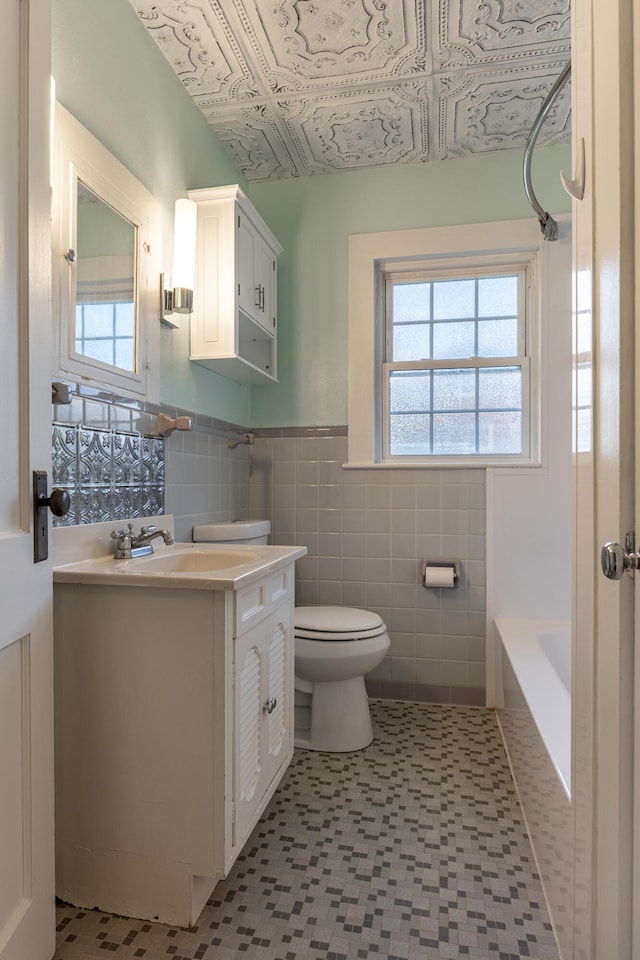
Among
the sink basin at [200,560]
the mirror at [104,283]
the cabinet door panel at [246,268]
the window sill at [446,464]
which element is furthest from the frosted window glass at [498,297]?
the sink basin at [200,560]

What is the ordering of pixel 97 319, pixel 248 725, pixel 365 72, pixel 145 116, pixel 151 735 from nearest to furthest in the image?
1. pixel 151 735
2. pixel 248 725
3. pixel 97 319
4. pixel 145 116
5. pixel 365 72

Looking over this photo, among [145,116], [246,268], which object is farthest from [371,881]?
[145,116]

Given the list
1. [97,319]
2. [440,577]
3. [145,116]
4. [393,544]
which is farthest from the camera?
[393,544]

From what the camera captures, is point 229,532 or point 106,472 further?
point 229,532

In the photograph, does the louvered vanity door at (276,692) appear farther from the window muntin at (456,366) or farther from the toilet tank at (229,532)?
the window muntin at (456,366)

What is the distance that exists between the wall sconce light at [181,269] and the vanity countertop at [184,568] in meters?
0.80

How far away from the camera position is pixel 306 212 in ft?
9.23

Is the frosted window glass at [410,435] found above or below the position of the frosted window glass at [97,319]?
below

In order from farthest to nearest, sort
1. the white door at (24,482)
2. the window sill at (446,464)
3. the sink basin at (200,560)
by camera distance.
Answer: the window sill at (446,464) < the sink basin at (200,560) < the white door at (24,482)

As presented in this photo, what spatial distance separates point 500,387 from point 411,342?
0.49m

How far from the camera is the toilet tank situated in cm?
220

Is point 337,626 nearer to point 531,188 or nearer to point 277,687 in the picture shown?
point 277,687

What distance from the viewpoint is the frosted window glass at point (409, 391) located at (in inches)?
111

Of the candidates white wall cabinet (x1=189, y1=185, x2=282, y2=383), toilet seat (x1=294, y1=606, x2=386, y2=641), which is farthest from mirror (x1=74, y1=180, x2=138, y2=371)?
toilet seat (x1=294, y1=606, x2=386, y2=641)
